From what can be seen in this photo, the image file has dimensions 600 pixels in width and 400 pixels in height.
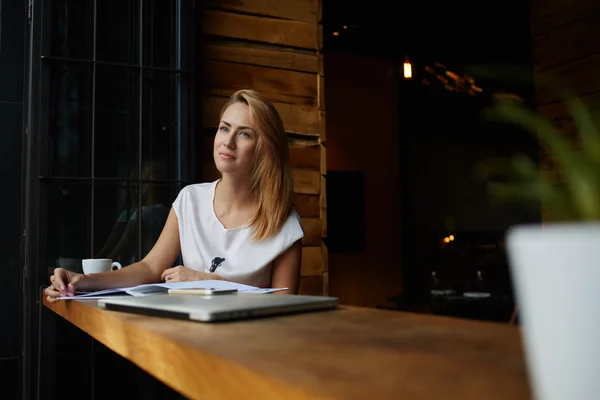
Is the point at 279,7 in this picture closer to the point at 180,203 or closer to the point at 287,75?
the point at 287,75

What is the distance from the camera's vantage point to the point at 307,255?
306cm

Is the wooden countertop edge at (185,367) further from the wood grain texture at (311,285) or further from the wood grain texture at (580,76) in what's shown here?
the wood grain texture at (580,76)

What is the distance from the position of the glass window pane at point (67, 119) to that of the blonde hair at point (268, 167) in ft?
2.11

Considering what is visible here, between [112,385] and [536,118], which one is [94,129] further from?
[536,118]

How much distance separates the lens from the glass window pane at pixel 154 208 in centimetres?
260

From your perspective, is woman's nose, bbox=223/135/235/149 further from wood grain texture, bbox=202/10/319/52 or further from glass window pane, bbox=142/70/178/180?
wood grain texture, bbox=202/10/319/52

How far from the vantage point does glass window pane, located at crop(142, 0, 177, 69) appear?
2670 mm

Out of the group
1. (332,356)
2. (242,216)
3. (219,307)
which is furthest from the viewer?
(242,216)

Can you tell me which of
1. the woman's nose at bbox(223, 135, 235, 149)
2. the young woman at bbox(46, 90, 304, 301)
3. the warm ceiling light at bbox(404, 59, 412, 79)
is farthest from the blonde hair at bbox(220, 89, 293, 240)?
the warm ceiling light at bbox(404, 59, 412, 79)

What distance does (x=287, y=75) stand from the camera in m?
3.14

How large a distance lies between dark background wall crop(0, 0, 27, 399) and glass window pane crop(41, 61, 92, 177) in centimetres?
42

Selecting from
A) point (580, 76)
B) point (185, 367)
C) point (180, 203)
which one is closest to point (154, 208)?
point (180, 203)

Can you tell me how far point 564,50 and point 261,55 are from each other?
1.75m

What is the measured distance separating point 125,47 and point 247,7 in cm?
72
